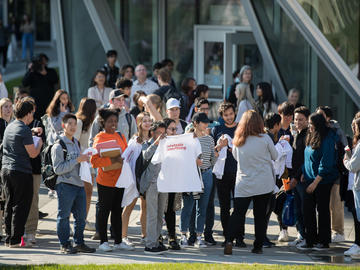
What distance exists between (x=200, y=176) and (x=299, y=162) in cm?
132

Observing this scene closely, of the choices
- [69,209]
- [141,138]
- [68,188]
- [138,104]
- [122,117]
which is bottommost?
[69,209]

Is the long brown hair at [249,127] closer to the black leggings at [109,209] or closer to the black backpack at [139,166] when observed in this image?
the black backpack at [139,166]

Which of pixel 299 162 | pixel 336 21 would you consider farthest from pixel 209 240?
pixel 336 21

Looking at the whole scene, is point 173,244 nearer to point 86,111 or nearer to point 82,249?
point 82,249

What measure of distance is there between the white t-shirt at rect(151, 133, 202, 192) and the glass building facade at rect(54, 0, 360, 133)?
14.8ft

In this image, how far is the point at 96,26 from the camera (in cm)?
1800

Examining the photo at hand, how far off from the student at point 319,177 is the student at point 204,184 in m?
1.21

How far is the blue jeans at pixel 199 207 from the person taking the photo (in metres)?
9.42

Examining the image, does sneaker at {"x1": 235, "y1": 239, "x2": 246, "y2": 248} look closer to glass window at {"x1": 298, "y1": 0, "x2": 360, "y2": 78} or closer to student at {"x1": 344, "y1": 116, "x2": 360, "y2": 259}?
student at {"x1": 344, "y1": 116, "x2": 360, "y2": 259}

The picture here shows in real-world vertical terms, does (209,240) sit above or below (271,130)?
below

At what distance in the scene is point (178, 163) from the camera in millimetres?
9094

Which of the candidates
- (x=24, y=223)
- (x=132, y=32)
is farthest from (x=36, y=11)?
(x=24, y=223)

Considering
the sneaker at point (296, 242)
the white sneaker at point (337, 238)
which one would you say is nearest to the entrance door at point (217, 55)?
the white sneaker at point (337, 238)

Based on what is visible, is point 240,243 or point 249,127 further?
point 240,243
